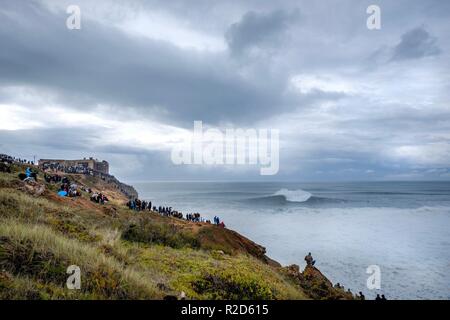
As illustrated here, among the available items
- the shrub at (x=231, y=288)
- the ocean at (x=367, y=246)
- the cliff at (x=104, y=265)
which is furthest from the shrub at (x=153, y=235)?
the ocean at (x=367, y=246)

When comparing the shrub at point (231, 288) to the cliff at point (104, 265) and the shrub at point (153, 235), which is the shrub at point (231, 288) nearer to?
the cliff at point (104, 265)

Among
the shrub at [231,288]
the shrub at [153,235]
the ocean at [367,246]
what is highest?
the shrub at [153,235]

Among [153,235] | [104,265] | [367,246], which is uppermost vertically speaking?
[104,265]

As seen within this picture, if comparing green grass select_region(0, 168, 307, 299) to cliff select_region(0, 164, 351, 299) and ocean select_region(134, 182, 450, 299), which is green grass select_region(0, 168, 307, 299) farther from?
ocean select_region(134, 182, 450, 299)

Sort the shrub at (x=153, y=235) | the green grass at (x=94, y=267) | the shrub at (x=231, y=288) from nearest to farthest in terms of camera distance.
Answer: the green grass at (x=94, y=267) < the shrub at (x=231, y=288) < the shrub at (x=153, y=235)

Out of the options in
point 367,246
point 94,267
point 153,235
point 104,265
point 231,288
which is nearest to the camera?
point 94,267

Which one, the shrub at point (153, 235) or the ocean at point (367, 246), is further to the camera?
the ocean at point (367, 246)

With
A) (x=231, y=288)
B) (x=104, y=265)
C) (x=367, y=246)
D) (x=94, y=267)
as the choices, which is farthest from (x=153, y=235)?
(x=367, y=246)

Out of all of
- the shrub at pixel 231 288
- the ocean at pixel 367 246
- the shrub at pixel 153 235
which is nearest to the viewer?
the shrub at pixel 231 288

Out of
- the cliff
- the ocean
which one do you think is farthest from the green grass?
the ocean

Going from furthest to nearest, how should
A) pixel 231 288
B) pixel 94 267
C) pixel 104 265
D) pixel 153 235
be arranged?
pixel 153 235
pixel 231 288
pixel 104 265
pixel 94 267

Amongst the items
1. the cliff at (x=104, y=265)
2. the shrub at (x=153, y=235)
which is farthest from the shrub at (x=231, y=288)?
the shrub at (x=153, y=235)

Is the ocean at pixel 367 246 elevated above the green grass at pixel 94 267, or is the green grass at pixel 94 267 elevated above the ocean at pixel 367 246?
the green grass at pixel 94 267

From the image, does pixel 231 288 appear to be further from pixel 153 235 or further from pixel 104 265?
pixel 153 235
